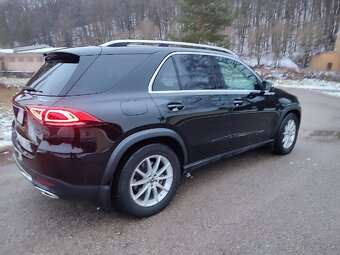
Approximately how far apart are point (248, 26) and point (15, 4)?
66686 millimetres

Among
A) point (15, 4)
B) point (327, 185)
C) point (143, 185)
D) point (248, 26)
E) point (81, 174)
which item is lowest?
point (327, 185)

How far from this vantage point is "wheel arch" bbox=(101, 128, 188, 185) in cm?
281

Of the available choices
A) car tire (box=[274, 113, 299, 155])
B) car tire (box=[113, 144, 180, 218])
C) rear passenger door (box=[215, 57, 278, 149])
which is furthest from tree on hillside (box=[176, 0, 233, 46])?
car tire (box=[113, 144, 180, 218])

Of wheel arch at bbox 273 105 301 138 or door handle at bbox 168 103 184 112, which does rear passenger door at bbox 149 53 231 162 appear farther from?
wheel arch at bbox 273 105 301 138

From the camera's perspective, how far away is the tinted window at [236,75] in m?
4.05

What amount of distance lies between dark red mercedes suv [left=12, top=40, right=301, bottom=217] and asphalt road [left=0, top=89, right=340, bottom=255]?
1.01 feet

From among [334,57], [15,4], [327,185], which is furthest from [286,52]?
[15,4]

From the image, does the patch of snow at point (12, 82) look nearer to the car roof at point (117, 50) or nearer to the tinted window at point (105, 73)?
the car roof at point (117, 50)

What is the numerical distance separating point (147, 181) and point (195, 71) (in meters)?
1.42

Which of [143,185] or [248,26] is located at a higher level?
[248,26]

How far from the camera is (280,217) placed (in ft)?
10.4

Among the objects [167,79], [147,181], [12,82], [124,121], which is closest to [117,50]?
[167,79]

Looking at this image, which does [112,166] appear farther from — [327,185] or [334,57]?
[334,57]

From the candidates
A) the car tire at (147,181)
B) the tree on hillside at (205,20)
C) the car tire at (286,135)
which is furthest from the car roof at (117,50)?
the tree on hillside at (205,20)
